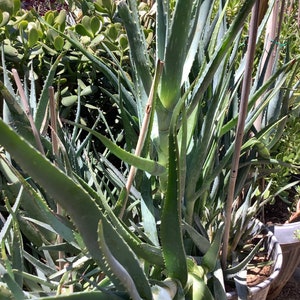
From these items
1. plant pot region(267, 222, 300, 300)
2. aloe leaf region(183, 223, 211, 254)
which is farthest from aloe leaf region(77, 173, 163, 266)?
plant pot region(267, 222, 300, 300)

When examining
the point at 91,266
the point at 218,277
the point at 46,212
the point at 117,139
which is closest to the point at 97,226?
the point at 46,212

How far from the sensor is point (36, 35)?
4.78 feet

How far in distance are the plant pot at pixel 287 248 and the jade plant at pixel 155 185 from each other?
135 mm

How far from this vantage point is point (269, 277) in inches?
48.7

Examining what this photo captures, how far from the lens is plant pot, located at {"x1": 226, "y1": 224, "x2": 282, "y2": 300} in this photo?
3.88ft

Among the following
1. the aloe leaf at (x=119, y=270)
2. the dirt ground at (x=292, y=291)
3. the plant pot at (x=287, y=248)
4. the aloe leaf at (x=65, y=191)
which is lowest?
the dirt ground at (x=292, y=291)

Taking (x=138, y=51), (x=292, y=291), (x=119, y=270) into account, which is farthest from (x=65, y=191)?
(x=292, y=291)

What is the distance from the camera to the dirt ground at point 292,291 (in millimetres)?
1809

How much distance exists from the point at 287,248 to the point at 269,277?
319mm

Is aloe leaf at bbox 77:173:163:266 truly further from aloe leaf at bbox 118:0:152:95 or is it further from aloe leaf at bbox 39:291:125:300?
aloe leaf at bbox 118:0:152:95

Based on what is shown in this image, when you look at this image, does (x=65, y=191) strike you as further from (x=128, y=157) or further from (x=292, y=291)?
(x=292, y=291)

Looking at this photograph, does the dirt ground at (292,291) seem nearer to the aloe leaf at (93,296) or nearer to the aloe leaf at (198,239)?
the aloe leaf at (198,239)

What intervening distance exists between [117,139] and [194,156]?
38 centimetres

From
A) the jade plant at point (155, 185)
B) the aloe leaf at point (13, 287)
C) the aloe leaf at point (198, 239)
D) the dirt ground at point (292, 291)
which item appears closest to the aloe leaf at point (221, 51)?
the jade plant at point (155, 185)
